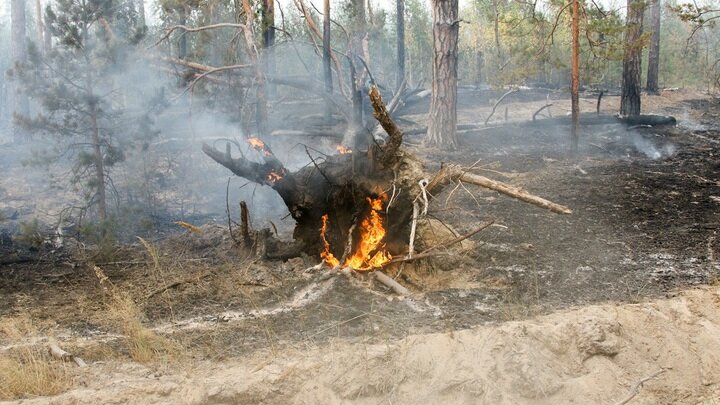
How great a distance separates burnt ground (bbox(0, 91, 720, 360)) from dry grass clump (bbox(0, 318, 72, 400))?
0.41m

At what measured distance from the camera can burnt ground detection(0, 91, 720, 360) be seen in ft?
19.7

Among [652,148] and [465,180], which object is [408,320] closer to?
[465,180]

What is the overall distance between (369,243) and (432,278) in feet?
3.03

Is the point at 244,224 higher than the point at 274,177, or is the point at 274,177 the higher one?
the point at 274,177

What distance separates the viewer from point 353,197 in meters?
7.68

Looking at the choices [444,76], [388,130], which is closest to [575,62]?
[444,76]

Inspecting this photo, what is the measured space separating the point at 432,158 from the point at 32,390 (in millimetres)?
10477

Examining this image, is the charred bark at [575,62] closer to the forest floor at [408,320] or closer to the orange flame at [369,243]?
the forest floor at [408,320]

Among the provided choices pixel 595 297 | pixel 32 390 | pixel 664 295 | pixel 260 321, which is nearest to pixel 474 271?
pixel 595 297

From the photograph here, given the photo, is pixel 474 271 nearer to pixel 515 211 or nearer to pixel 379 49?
pixel 515 211

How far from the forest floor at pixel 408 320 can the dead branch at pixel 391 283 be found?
0.36 feet

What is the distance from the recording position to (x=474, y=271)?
24.0 feet

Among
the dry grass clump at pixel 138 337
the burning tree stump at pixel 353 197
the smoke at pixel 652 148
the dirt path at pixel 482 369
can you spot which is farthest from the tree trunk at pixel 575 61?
the dry grass clump at pixel 138 337

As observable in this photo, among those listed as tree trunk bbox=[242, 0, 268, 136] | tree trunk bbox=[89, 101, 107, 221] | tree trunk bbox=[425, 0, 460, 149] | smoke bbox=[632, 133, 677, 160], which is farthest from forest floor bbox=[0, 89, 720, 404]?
tree trunk bbox=[425, 0, 460, 149]
